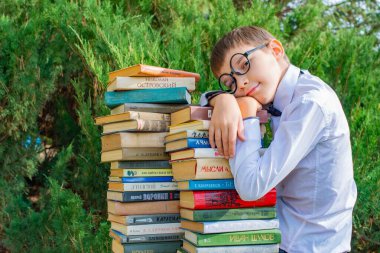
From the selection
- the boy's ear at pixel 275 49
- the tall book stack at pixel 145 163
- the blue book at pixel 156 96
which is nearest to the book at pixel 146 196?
the tall book stack at pixel 145 163

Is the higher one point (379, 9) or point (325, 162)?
point (379, 9)

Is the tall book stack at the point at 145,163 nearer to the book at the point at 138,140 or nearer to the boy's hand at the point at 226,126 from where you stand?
the book at the point at 138,140

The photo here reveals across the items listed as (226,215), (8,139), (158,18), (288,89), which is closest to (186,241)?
(226,215)

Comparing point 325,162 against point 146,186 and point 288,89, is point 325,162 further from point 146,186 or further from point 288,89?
point 146,186

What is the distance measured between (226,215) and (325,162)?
1.37 feet

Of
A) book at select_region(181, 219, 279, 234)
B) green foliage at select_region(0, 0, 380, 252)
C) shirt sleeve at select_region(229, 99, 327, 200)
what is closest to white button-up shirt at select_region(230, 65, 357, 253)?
shirt sleeve at select_region(229, 99, 327, 200)

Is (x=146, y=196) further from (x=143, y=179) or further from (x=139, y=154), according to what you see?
(x=139, y=154)

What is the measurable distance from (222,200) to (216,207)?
0.03m

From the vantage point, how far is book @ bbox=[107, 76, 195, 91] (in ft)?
7.54

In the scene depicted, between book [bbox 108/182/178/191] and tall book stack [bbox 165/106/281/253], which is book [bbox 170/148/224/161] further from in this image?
book [bbox 108/182/178/191]

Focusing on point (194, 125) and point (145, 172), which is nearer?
point (194, 125)

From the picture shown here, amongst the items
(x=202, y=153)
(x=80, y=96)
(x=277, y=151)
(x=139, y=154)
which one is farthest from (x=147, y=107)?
(x=80, y=96)

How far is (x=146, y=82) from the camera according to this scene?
232cm

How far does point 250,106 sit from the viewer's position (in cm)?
201
